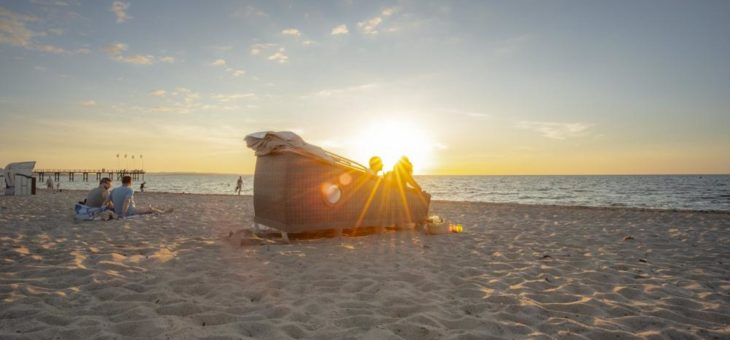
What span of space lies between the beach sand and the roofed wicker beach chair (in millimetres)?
419

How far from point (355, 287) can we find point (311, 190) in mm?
2563

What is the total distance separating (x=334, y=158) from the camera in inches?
245

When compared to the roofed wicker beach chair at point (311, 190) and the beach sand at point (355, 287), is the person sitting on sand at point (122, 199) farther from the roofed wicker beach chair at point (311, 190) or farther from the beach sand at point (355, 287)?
the roofed wicker beach chair at point (311, 190)

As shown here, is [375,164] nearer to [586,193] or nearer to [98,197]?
[98,197]

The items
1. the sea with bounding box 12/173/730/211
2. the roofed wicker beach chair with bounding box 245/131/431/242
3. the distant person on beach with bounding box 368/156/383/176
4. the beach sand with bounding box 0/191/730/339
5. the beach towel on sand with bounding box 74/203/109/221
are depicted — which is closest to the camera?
the beach sand with bounding box 0/191/730/339

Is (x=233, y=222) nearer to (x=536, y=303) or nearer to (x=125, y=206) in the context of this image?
(x=125, y=206)

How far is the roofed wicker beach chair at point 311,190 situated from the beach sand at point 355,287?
0.42m

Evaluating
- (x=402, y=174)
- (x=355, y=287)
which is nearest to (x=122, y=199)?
(x=402, y=174)

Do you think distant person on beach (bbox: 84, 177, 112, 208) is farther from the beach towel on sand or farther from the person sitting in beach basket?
the person sitting in beach basket

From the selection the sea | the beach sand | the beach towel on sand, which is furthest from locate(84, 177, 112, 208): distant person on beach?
the sea

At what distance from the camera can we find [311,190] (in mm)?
6047

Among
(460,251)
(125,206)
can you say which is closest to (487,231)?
(460,251)

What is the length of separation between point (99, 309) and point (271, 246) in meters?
2.88

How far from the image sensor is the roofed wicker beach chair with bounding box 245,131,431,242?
589 cm
